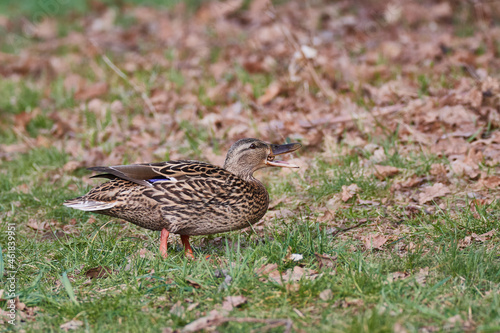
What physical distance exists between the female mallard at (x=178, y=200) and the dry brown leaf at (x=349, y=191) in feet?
3.54

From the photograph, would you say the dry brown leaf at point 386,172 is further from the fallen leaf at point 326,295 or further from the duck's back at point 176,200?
the fallen leaf at point 326,295

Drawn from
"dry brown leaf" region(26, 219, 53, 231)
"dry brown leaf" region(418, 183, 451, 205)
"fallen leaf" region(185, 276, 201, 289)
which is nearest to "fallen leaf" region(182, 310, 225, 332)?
"fallen leaf" region(185, 276, 201, 289)

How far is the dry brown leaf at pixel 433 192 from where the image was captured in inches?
206

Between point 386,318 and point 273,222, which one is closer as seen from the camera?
point 386,318

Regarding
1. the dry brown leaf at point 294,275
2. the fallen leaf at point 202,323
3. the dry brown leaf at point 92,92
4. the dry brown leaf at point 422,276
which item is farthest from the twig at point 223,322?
the dry brown leaf at point 92,92

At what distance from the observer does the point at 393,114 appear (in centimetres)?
699

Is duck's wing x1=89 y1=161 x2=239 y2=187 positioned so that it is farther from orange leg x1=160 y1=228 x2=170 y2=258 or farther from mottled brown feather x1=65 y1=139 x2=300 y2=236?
orange leg x1=160 y1=228 x2=170 y2=258

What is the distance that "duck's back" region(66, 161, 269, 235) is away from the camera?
443 centimetres

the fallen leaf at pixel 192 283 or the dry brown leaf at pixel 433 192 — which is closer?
the fallen leaf at pixel 192 283

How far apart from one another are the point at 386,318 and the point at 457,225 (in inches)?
64.9

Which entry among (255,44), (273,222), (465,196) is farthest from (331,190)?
(255,44)

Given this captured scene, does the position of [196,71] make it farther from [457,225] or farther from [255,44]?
[457,225]

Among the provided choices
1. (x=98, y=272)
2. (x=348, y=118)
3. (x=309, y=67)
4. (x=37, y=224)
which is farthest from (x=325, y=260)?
(x=309, y=67)

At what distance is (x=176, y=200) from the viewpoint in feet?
14.5
